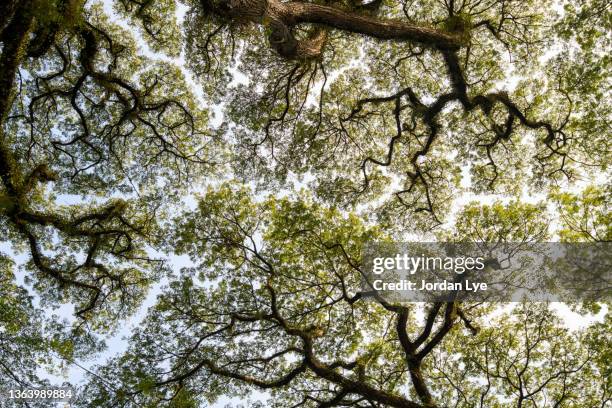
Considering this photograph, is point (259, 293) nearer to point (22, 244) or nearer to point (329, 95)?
point (329, 95)

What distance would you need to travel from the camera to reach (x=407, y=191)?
11953 mm

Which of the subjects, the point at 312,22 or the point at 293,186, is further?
the point at 293,186

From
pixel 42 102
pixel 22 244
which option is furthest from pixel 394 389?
pixel 42 102
